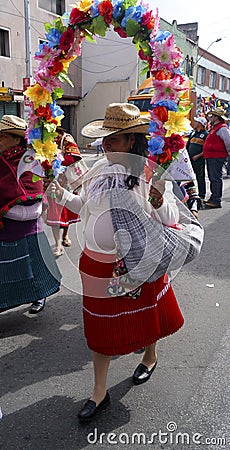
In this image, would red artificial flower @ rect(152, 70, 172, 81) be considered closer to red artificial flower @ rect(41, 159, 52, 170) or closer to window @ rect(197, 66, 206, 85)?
red artificial flower @ rect(41, 159, 52, 170)

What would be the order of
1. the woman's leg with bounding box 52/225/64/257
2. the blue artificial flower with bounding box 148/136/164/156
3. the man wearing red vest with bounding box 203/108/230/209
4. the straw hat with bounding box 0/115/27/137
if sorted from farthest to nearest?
1. the man wearing red vest with bounding box 203/108/230/209
2. the woman's leg with bounding box 52/225/64/257
3. the straw hat with bounding box 0/115/27/137
4. the blue artificial flower with bounding box 148/136/164/156

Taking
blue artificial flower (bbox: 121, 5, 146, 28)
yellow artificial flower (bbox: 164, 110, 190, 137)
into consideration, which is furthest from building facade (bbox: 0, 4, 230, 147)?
yellow artificial flower (bbox: 164, 110, 190, 137)

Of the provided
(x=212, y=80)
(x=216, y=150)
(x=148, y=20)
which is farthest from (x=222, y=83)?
(x=148, y=20)

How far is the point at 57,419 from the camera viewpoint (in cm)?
234

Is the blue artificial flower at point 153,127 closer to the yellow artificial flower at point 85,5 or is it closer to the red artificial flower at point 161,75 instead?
the red artificial flower at point 161,75

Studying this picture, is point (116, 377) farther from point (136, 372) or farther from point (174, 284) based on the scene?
point (174, 284)

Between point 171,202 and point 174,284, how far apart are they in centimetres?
219

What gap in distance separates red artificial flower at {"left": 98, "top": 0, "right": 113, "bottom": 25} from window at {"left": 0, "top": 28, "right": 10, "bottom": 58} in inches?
766

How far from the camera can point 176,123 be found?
2.11 m

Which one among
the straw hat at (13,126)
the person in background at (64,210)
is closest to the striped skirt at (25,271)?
the person in background at (64,210)

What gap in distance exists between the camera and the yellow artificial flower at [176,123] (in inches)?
82.3

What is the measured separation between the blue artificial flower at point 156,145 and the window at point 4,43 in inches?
783

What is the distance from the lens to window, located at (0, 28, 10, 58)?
19545 mm

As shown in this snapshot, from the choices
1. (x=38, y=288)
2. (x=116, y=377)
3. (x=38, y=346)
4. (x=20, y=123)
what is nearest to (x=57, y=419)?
(x=116, y=377)
